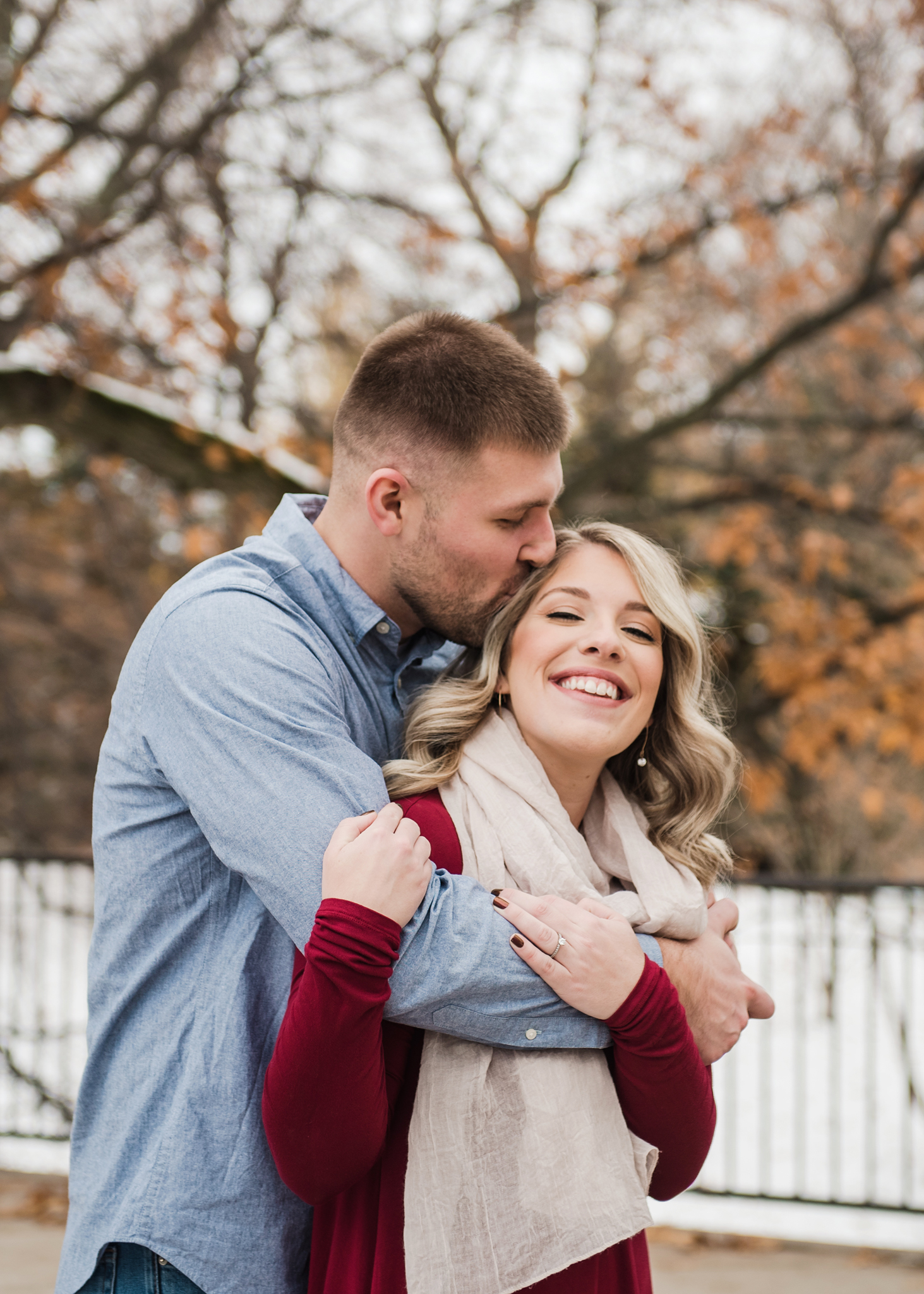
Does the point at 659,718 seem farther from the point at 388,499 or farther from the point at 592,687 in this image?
the point at 388,499

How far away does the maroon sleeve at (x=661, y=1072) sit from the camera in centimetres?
161

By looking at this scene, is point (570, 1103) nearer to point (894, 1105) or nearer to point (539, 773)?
point (539, 773)

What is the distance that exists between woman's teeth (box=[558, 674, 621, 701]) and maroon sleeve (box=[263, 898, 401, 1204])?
70 centimetres

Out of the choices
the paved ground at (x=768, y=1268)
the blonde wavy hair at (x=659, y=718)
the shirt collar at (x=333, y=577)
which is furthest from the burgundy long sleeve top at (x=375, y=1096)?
the paved ground at (x=768, y=1268)

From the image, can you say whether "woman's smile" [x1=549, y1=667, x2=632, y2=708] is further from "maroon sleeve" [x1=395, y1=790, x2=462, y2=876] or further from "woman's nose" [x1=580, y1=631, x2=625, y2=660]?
"maroon sleeve" [x1=395, y1=790, x2=462, y2=876]

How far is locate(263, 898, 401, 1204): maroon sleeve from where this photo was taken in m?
1.41

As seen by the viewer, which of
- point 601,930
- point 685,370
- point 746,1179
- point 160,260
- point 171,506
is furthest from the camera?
point 685,370

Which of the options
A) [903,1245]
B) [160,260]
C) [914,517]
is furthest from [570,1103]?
[160,260]

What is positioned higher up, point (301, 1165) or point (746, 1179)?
point (301, 1165)

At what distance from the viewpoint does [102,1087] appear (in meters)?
1.69

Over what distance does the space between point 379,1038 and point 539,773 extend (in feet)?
2.06

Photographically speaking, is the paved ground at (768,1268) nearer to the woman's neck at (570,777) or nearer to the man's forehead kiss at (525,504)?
the woman's neck at (570,777)

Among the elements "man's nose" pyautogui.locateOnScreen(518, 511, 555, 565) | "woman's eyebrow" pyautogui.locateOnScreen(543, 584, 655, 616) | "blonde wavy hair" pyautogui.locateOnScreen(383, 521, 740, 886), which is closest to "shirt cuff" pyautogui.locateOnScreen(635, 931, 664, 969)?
"blonde wavy hair" pyautogui.locateOnScreen(383, 521, 740, 886)

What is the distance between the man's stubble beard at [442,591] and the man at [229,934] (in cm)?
10
